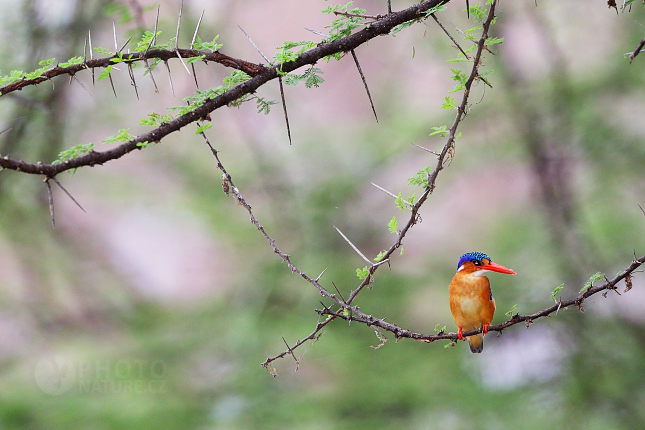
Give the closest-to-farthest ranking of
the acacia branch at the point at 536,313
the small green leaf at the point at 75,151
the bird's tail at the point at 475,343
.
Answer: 1. the acacia branch at the point at 536,313
2. the small green leaf at the point at 75,151
3. the bird's tail at the point at 475,343

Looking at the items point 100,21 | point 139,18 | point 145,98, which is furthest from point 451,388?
point 145,98

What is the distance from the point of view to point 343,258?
20.9ft

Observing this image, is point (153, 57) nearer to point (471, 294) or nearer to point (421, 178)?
point (421, 178)

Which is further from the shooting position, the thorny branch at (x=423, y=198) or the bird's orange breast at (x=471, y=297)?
the bird's orange breast at (x=471, y=297)

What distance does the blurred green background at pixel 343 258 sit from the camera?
18.1 ft

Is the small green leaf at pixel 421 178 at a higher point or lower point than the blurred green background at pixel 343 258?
lower

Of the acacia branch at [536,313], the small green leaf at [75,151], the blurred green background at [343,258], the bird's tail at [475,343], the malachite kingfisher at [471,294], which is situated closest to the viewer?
the acacia branch at [536,313]

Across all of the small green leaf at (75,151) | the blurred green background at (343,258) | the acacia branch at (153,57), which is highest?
the blurred green background at (343,258)

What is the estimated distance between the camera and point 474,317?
247 centimetres

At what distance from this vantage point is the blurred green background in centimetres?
552

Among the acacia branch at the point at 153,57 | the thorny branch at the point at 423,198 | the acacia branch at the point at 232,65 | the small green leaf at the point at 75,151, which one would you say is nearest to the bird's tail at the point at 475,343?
the thorny branch at the point at 423,198

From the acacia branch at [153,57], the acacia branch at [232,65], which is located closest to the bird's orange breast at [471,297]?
the acacia branch at [232,65]

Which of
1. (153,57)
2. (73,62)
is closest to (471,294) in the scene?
(153,57)

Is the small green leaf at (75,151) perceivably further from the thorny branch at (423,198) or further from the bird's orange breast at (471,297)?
the bird's orange breast at (471,297)
